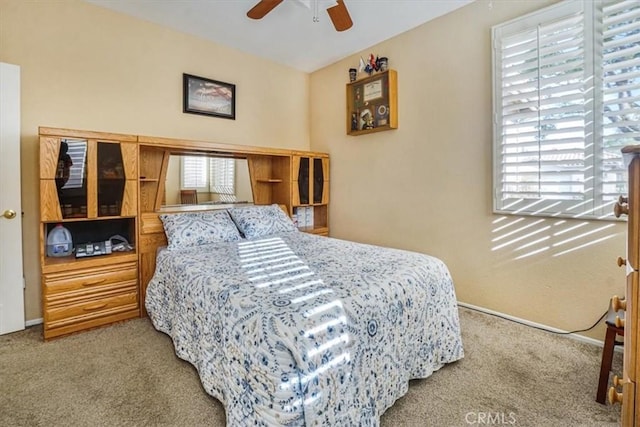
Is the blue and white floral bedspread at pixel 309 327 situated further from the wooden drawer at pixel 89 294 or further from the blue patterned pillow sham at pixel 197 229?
the wooden drawer at pixel 89 294

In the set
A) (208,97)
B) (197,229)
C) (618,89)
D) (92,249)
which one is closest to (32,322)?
(92,249)

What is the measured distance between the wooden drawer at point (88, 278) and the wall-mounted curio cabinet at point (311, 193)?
5.94 ft

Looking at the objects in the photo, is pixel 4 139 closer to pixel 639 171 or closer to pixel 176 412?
pixel 176 412

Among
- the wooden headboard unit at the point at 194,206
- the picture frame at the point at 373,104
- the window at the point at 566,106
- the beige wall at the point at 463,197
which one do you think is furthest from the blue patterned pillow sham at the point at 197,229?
the window at the point at 566,106

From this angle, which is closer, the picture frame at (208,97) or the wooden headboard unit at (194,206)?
the wooden headboard unit at (194,206)

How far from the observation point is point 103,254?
257cm

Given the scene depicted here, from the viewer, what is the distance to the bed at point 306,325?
119 centimetres

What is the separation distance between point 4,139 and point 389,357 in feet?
10.0

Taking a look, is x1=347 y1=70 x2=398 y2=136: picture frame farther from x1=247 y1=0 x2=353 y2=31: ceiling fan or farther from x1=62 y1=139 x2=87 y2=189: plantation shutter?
x1=62 y1=139 x2=87 y2=189: plantation shutter

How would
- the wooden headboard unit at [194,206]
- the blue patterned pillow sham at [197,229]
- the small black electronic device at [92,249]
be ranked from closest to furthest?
the small black electronic device at [92,249] → the blue patterned pillow sham at [197,229] → the wooden headboard unit at [194,206]

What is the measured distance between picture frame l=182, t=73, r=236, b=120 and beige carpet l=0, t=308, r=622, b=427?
2.28m

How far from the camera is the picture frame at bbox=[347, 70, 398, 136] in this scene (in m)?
3.30

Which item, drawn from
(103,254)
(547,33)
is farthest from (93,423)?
(547,33)

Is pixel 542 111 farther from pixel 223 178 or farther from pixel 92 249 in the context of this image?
pixel 92 249
